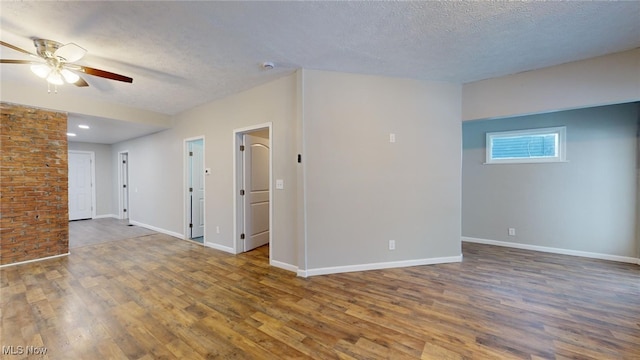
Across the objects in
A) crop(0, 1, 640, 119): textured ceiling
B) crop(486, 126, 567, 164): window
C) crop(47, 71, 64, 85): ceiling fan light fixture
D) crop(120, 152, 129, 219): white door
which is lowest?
crop(120, 152, 129, 219): white door

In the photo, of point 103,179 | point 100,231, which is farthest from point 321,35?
point 103,179

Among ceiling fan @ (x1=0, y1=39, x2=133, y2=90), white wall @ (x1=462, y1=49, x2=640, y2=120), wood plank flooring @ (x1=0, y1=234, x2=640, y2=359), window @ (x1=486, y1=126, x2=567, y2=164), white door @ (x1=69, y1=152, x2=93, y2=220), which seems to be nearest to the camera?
wood plank flooring @ (x1=0, y1=234, x2=640, y2=359)

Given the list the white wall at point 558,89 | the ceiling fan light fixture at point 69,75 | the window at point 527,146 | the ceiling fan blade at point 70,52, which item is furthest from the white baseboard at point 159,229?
the window at point 527,146

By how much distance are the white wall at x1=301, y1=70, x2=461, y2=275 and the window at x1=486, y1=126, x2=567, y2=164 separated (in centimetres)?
139

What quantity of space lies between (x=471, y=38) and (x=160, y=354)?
3.85 metres

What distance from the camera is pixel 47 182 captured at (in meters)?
3.74

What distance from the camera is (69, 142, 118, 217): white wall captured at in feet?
24.3

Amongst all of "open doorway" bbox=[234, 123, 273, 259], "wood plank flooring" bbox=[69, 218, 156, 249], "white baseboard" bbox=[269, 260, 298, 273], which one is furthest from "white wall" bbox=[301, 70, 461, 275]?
"wood plank flooring" bbox=[69, 218, 156, 249]

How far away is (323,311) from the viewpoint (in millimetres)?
2234

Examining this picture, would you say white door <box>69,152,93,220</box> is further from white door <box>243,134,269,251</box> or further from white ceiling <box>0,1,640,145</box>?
white door <box>243,134,269,251</box>

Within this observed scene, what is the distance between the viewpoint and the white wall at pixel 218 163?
327 centimetres

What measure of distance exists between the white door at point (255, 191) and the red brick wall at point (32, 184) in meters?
2.97

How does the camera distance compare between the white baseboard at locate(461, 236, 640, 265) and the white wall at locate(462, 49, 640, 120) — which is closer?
the white wall at locate(462, 49, 640, 120)

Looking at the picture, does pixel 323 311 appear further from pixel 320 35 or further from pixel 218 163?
pixel 218 163
